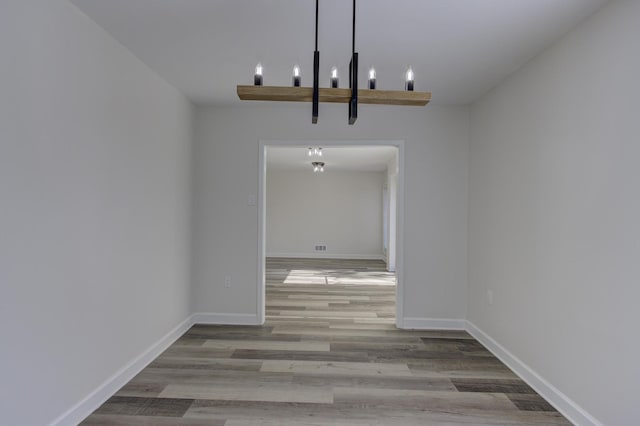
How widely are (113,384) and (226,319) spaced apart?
157 cm

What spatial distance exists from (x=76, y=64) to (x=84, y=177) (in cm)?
63

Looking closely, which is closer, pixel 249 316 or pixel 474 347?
pixel 474 347

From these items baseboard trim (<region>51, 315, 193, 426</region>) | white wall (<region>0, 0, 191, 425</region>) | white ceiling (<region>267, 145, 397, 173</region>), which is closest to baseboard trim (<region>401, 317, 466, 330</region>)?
baseboard trim (<region>51, 315, 193, 426</region>)

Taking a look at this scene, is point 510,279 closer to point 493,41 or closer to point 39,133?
point 493,41

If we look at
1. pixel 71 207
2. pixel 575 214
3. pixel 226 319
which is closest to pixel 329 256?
pixel 226 319

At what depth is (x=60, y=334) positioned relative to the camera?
1999 mm

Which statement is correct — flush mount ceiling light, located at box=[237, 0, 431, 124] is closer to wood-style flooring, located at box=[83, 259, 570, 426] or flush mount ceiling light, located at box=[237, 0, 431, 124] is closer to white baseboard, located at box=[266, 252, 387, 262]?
wood-style flooring, located at box=[83, 259, 570, 426]

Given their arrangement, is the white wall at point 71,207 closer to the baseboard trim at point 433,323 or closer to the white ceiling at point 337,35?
the white ceiling at point 337,35

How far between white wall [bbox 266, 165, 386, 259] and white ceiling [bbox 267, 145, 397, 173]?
0.35 meters

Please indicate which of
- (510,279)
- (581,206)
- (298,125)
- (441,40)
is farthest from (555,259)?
(298,125)

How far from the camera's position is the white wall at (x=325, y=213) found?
32.1 feet

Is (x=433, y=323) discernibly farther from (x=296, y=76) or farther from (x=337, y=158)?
(x=337, y=158)

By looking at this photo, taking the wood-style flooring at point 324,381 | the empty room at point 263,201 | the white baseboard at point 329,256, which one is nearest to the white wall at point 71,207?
the empty room at point 263,201

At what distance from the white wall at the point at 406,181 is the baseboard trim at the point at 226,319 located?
13cm
